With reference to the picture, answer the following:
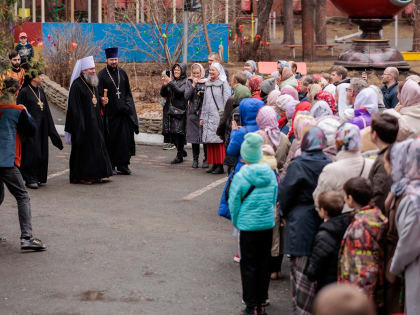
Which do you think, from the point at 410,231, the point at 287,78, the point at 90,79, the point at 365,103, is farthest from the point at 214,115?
the point at 410,231

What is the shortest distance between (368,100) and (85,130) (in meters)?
5.05

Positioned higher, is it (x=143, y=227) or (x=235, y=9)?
(x=235, y=9)

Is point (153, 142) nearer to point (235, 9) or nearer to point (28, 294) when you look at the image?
point (28, 294)

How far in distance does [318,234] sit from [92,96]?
7.04m

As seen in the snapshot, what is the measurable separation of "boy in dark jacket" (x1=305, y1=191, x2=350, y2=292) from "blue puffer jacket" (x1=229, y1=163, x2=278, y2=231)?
685 millimetres

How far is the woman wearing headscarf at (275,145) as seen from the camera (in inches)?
292

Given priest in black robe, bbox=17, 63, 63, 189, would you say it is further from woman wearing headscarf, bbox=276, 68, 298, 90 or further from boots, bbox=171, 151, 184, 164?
woman wearing headscarf, bbox=276, 68, 298, 90

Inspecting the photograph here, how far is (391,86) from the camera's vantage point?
11898 millimetres

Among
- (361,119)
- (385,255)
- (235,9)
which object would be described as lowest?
(385,255)

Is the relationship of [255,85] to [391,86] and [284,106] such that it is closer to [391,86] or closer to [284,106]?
[284,106]

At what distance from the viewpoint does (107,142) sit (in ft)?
42.7

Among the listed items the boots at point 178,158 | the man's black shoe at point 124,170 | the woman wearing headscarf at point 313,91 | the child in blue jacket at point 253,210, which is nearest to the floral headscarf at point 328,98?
the woman wearing headscarf at point 313,91

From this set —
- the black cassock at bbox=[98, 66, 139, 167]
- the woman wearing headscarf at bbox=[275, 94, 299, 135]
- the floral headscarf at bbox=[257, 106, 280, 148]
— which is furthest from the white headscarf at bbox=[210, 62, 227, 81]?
the floral headscarf at bbox=[257, 106, 280, 148]

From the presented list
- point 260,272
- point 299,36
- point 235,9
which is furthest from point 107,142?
point 299,36
